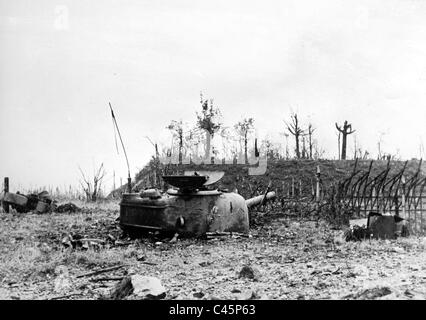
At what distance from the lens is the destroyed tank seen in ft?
28.8

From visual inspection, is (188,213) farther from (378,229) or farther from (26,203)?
(26,203)

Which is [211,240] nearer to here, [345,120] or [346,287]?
[346,287]

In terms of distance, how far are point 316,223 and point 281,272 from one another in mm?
6253

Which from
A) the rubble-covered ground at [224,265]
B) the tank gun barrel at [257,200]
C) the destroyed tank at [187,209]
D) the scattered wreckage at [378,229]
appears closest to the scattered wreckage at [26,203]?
the rubble-covered ground at [224,265]

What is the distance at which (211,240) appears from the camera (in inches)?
343

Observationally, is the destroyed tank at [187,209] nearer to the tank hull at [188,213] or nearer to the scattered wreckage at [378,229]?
the tank hull at [188,213]

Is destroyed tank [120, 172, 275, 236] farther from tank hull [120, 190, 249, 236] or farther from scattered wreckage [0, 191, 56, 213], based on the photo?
scattered wreckage [0, 191, 56, 213]

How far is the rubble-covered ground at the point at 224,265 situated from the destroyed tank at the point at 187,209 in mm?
301

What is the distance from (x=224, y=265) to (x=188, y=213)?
8.45 feet

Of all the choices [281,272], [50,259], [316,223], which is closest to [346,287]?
[281,272]

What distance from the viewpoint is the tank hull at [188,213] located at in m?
8.78

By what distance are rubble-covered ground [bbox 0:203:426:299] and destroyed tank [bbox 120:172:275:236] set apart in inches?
11.9

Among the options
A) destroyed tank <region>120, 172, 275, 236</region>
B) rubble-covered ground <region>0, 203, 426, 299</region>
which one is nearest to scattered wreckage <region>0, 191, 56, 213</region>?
rubble-covered ground <region>0, 203, 426, 299</region>

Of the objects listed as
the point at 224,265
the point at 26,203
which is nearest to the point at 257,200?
the point at 224,265
